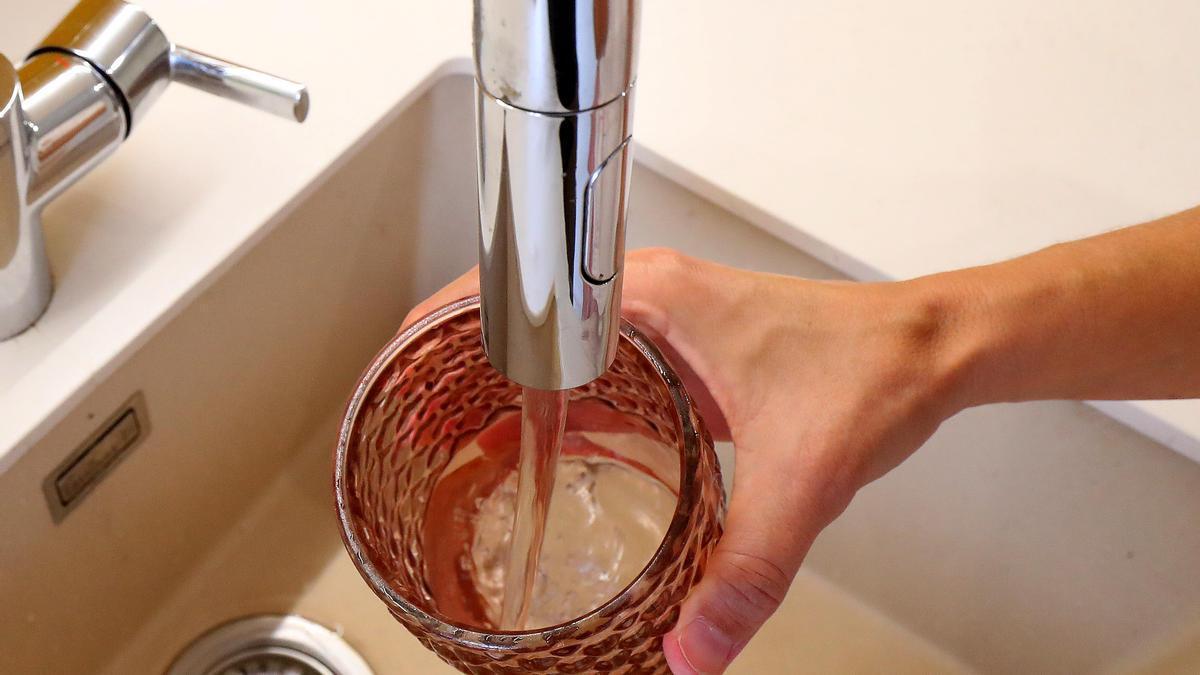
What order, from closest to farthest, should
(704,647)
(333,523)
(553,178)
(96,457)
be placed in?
(553,178), (704,647), (96,457), (333,523)

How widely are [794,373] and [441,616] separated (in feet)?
0.52

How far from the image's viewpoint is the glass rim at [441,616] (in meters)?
0.28

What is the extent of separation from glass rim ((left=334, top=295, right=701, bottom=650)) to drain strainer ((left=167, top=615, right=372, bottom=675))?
0.25 metres

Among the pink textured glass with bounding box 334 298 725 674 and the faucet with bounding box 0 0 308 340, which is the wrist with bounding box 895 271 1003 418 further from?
the faucet with bounding box 0 0 308 340

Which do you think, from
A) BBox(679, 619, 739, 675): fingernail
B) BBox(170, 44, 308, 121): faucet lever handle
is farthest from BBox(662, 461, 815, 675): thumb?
BBox(170, 44, 308, 121): faucet lever handle

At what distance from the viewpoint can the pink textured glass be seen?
283mm

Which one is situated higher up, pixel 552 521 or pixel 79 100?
pixel 79 100

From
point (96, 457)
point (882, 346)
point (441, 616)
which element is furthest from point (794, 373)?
point (96, 457)

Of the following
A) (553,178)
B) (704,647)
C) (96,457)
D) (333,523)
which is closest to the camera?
(553,178)

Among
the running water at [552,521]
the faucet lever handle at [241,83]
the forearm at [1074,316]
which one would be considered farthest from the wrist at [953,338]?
the faucet lever handle at [241,83]

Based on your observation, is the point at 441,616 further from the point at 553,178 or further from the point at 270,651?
the point at 270,651

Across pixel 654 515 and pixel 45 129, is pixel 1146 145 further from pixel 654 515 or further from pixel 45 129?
pixel 45 129

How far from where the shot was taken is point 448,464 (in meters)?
0.37

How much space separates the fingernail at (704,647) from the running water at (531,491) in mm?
57
